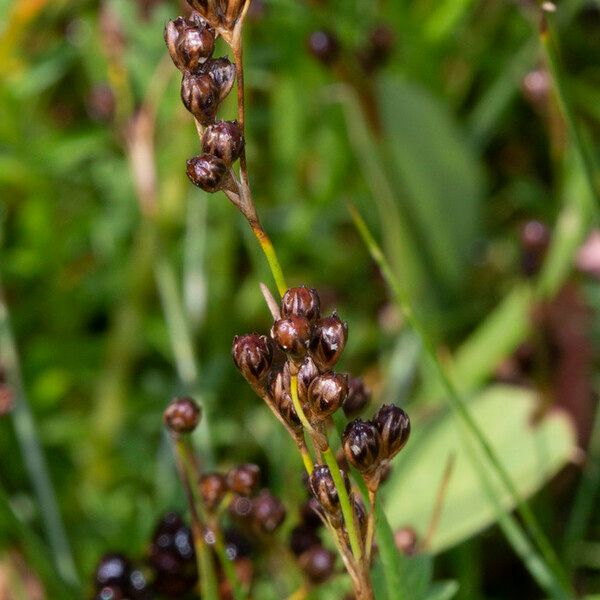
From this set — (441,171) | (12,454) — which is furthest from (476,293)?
(12,454)

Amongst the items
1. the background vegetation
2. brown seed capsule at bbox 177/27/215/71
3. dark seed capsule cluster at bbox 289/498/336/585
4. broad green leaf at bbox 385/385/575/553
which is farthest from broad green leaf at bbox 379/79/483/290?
brown seed capsule at bbox 177/27/215/71

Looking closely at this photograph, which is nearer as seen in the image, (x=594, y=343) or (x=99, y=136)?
(x=594, y=343)

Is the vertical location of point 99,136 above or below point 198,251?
above

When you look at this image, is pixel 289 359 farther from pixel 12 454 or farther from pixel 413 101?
pixel 413 101

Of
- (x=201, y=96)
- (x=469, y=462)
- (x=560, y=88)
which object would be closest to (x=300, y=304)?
(x=201, y=96)

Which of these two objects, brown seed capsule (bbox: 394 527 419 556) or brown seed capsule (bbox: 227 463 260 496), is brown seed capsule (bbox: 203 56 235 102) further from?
brown seed capsule (bbox: 394 527 419 556)

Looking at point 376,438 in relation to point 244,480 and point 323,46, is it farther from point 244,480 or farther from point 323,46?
→ point 323,46
